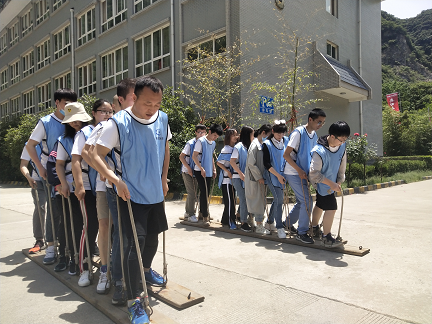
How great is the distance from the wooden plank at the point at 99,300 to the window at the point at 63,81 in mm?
22057

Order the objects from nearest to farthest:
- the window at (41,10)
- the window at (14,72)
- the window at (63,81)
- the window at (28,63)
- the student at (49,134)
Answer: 1. the student at (49,134)
2. the window at (63,81)
3. the window at (41,10)
4. the window at (28,63)
5. the window at (14,72)

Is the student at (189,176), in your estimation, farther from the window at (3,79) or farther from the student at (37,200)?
the window at (3,79)

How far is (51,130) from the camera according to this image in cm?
452

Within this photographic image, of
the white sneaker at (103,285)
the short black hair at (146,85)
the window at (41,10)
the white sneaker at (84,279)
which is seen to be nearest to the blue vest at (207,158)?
the white sneaker at (84,279)

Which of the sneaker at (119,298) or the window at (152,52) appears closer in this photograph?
the sneaker at (119,298)

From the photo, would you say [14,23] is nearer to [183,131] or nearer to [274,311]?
[183,131]

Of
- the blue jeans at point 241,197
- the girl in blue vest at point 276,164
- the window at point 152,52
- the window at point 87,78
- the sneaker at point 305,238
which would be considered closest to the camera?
the sneaker at point 305,238

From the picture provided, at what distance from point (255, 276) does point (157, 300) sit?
3.74 ft

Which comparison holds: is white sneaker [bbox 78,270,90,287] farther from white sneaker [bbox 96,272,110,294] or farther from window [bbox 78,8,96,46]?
window [bbox 78,8,96,46]

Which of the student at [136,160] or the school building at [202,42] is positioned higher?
the school building at [202,42]

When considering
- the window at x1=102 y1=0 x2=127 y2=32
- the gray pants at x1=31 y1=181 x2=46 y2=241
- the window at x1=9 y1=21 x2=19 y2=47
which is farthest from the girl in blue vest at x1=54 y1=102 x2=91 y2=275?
the window at x1=9 y1=21 x2=19 y2=47

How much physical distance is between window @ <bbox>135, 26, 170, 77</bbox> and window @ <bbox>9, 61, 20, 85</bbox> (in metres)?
19.4

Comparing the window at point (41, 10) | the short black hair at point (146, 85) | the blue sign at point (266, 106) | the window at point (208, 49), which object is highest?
the window at point (41, 10)

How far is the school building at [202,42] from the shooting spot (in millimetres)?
13852
